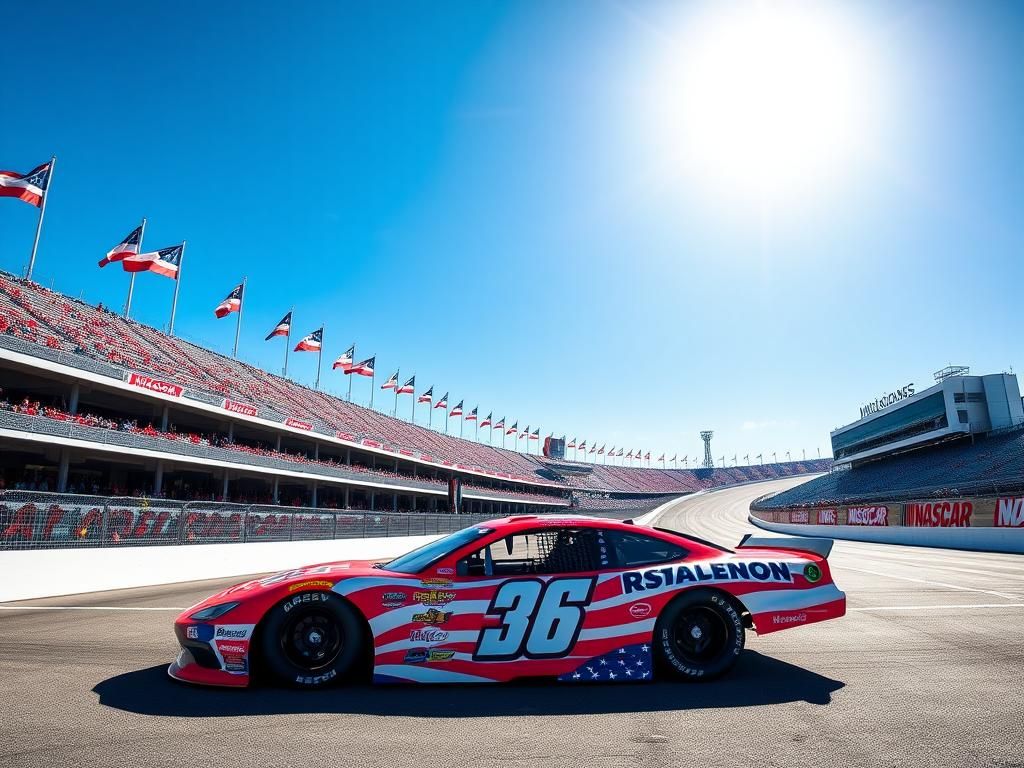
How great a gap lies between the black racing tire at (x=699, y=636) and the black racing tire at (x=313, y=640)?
227 cm

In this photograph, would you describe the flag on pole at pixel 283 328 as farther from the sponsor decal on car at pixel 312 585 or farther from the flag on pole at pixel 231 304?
the sponsor decal on car at pixel 312 585

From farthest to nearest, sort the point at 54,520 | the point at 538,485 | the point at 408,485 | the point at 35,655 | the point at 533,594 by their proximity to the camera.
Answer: the point at 538,485 < the point at 408,485 < the point at 54,520 < the point at 35,655 < the point at 533,594

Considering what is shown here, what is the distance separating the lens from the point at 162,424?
30406 millimetres

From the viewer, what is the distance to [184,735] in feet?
10.8

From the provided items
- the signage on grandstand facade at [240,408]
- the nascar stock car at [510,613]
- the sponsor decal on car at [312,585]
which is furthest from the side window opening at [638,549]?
the signage on grandstand facade at [240,408]

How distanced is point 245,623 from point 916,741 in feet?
13.7

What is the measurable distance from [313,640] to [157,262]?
107 feet

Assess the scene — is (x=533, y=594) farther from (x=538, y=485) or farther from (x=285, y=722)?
(x=538, y=485)

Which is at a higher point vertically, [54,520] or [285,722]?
[54,520]

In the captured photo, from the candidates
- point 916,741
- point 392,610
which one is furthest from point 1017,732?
point 392,610

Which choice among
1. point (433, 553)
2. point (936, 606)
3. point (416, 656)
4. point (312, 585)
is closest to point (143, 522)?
point (312, 585)

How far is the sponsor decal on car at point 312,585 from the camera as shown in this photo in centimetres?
428

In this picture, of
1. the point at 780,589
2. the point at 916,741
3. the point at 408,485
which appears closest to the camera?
the point at 916,741

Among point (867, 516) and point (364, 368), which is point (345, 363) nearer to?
point (364, 368)
